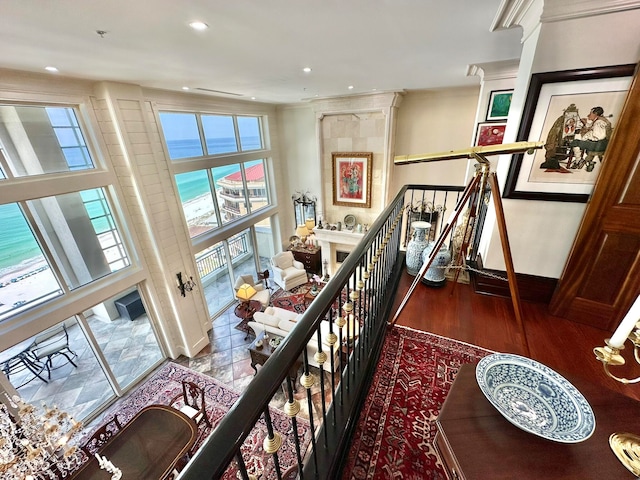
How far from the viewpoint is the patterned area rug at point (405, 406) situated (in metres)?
1.29

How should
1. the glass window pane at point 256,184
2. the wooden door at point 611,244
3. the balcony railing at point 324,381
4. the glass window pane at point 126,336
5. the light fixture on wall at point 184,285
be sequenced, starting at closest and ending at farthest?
the balcony railing at point 324,381 < the wooden door at point 611,244 < the glass window pane at point 126,336 < the light fixture on wall at point 184,285 < the glass window pane at point 256,184

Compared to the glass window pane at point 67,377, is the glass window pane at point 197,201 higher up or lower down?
higher up

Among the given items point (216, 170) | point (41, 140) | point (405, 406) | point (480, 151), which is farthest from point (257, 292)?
point (480, 151)

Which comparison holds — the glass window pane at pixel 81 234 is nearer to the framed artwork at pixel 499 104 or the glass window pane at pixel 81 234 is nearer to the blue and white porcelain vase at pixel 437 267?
the blue and white porcelain vase at pixel 437 267

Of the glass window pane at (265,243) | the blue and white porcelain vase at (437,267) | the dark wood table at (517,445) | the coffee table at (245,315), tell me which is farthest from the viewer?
the glass window pane at (265,243)

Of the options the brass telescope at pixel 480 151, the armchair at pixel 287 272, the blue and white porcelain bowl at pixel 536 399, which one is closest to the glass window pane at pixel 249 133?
the armchair at pixel 287 272

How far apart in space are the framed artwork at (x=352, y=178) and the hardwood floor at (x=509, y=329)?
14.8 feet

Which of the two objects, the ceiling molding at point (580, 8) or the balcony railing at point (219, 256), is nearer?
the ceiling molding at point (580, 8)

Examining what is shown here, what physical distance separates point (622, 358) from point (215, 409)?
5022mm

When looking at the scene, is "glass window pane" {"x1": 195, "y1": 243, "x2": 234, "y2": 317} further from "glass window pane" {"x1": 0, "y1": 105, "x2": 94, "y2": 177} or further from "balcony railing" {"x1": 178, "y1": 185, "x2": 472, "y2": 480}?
"balcony railing" {"x1": 178, "y1": 185, "x2": 472, "y2": 480}

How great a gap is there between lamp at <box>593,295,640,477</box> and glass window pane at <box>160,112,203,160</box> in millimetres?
5755

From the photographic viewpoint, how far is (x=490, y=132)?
15.2 ft

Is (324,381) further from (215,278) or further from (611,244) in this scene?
(215,278)

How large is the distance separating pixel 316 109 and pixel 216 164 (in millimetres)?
2802
